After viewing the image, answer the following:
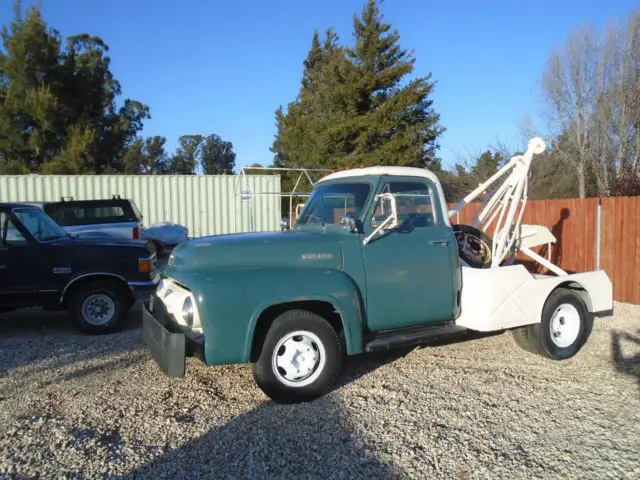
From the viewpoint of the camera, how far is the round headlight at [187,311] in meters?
4.38

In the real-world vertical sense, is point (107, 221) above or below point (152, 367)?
above

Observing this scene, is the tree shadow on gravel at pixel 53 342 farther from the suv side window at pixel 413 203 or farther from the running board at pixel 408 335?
the suv side window at pixel 413 203

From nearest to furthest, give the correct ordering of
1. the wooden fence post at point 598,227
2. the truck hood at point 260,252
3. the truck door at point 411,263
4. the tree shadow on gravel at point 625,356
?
the truck hood at point 260,252 → the truck door at point 411,263 → the tree shadow on gravel at point 625,356 → the wooden fence post at point 598,227

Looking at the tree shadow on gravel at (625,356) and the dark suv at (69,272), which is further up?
the dark suv at (69,272)

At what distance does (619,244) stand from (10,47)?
101ft

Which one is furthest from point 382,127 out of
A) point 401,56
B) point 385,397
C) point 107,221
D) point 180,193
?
point 385,397

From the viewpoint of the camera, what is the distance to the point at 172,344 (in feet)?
13.9

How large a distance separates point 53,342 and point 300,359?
413 centimetres

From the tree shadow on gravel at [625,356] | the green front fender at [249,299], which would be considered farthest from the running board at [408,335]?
the tree shadow on gravel at [625,356]

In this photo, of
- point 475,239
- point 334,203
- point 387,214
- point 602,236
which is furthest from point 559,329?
point 602,236

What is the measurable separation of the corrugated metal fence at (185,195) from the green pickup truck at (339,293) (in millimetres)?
13576

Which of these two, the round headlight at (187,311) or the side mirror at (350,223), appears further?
the side mirror at (350,223)

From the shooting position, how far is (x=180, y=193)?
19.5 metres

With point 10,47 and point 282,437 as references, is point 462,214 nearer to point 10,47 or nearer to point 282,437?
point 282,437
